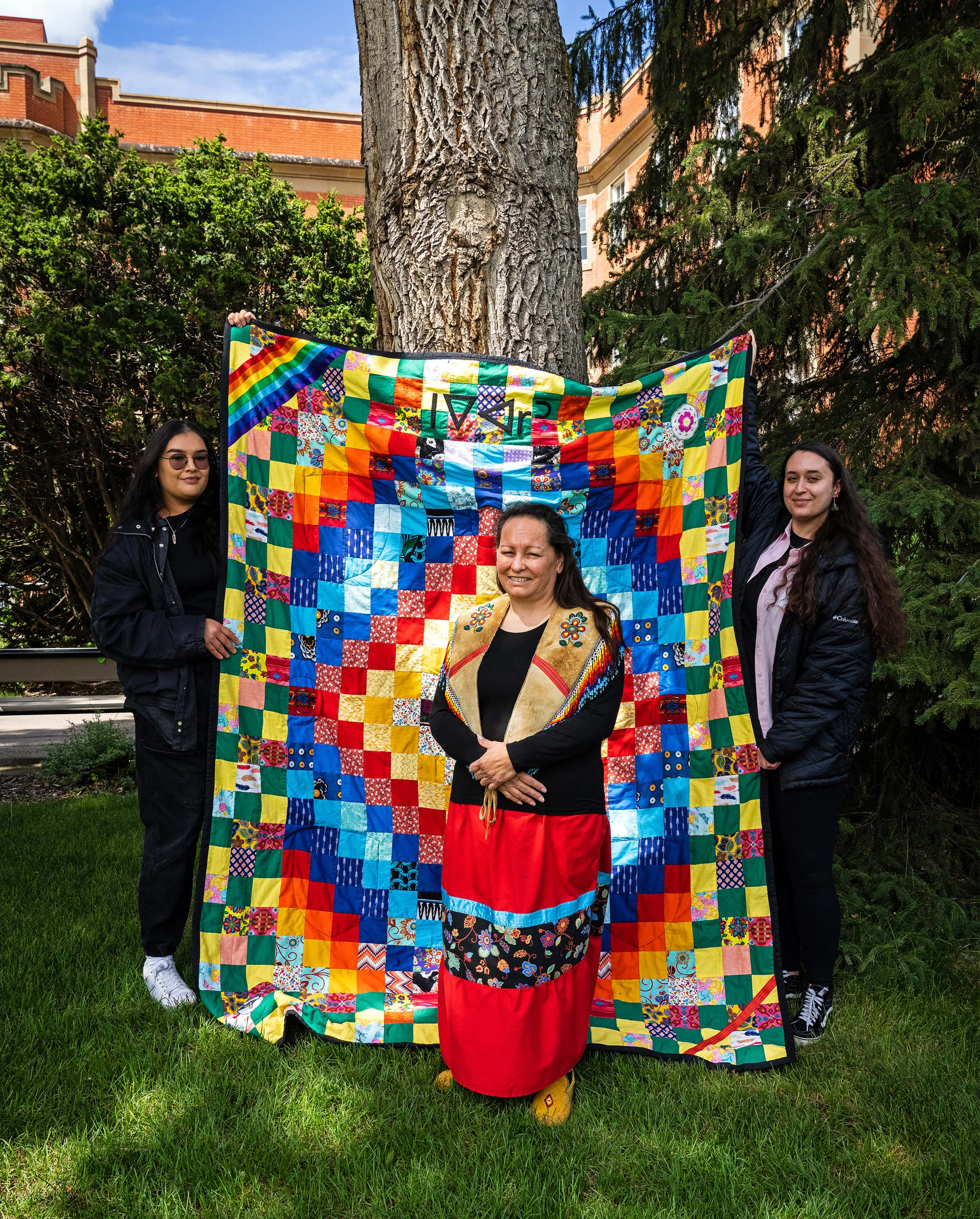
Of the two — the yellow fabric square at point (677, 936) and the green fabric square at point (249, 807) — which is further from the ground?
the green fabric square at point (249, 807)

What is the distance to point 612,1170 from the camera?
2.23m

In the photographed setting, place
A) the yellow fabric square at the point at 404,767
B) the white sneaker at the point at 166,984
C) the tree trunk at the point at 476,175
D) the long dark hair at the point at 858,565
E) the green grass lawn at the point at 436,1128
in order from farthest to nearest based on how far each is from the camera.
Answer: the tree trunk at the point at 476,175, the yellow fabric square at the point at 404,767, the white sneaker at the point at 166,984, the long dark hair at the point at 858,565, the green grass lawn at the point at 436,1128

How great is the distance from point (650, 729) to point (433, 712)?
860 millimetres

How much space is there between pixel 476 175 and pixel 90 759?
5165mm

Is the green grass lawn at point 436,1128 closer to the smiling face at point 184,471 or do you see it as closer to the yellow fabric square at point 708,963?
the yellow fabric square at point 708,963

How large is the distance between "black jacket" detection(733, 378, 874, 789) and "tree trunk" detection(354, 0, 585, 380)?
103cm

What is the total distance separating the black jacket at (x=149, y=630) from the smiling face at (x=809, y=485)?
2048 millimetres

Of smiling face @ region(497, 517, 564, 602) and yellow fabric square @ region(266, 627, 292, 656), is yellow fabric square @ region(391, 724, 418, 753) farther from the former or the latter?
smiling face @ region(497, 517, 564, 602)

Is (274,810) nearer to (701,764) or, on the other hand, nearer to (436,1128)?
(436,1128)

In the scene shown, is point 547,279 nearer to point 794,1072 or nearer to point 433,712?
point 433,712

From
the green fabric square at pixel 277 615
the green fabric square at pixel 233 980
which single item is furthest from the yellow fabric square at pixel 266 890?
the green fabric square at pixel 277 615

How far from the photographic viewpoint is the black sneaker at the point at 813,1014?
291 cm

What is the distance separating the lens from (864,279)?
11.9 feet

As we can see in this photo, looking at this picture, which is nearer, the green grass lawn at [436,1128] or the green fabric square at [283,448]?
the green grass lawn at [436,1128]
